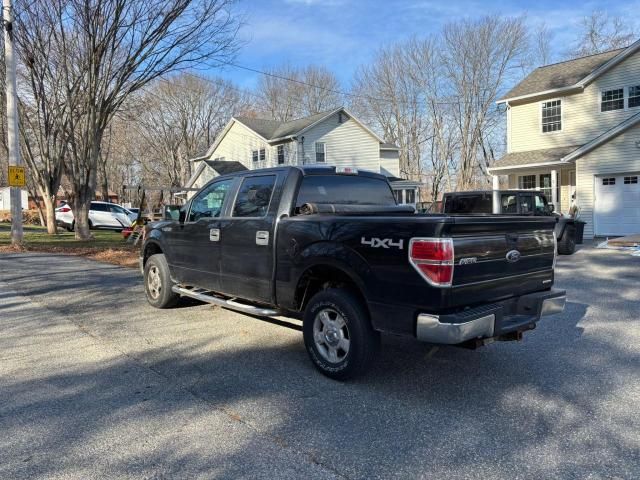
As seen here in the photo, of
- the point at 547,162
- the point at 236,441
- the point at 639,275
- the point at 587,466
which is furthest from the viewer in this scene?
the point at 547,162

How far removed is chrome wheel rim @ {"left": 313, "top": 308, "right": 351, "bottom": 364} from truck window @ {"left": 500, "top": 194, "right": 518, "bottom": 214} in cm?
951

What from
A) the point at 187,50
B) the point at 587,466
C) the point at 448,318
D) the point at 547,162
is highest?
the point at 187,50

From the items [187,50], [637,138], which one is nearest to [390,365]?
[187,50]

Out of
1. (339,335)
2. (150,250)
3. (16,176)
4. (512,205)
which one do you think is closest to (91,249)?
(16,176)

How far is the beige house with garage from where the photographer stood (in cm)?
1756

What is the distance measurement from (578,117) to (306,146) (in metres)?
15.9

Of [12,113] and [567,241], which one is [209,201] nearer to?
[567,241]

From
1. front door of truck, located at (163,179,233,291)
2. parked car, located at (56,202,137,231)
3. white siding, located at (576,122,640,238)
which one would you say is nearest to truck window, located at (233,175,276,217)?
front door of truck, located at (163,179,233,291)

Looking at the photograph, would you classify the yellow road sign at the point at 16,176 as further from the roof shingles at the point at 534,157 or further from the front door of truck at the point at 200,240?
the roof shingles at the point at 534,157

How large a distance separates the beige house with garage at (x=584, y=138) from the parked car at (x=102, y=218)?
19155 millimetres

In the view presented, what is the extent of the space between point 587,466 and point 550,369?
1.77 metres

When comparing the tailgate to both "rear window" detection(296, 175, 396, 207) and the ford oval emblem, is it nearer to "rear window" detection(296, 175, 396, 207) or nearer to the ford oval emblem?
the ford oval emblem

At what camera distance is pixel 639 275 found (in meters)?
9.62

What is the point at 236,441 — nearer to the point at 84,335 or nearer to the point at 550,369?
the point at 550,369
